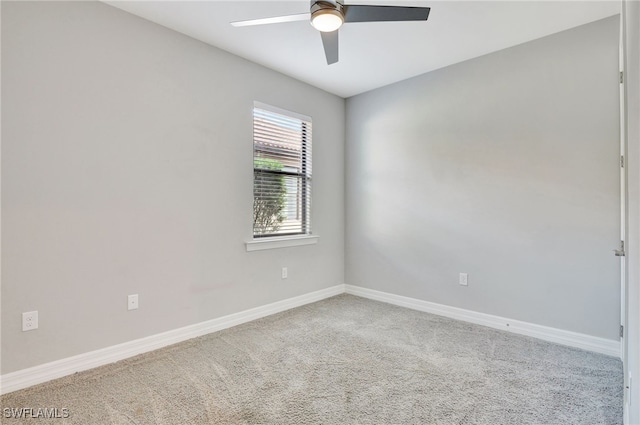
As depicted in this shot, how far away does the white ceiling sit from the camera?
2355 millimetres

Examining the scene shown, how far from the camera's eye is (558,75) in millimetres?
2703

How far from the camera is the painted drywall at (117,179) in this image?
6.59ft

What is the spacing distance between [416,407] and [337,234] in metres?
2.58

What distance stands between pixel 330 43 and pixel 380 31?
2.41 feet

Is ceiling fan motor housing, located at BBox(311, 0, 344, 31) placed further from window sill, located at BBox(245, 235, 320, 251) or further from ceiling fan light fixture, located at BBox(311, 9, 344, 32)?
window sill, located at BBox(245, 235, 320, 251)

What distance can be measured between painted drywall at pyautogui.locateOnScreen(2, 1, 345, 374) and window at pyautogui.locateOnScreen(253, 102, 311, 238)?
0.16 m

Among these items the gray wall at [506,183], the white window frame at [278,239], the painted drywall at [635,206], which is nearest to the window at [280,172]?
the white window frame at [278,239]

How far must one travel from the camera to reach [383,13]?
6.06ft

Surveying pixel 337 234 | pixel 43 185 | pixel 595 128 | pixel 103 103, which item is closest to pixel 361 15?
pixel 103 103

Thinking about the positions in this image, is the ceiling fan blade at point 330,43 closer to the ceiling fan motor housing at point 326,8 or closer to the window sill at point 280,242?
the ceiling fan motor housing at point 326,8

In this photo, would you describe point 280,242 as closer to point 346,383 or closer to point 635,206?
point 346,383

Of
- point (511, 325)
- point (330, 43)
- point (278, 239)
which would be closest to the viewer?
point (330, 43)

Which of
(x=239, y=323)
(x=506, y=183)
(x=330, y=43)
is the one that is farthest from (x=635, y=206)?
(x=239, y=323)

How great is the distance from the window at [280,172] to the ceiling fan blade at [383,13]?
1646 mm
